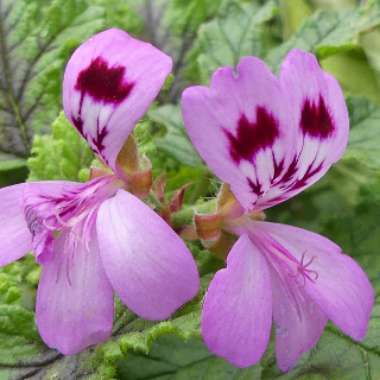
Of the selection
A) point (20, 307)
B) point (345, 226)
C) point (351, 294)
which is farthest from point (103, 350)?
point (345, 226)

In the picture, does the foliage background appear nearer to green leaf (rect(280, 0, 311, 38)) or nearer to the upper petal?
green leaf (rect(280, 0, 311, 38))

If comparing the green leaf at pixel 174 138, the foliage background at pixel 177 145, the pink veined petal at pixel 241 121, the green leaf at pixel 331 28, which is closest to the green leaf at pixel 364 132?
the foliage background at pixel 177 145

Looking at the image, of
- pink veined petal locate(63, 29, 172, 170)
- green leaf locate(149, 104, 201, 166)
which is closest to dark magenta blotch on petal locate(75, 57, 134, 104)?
pink veined petal locate(63, 29, 172, 170)

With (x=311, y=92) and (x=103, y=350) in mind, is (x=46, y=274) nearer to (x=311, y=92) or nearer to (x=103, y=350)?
(x=103, y=350)

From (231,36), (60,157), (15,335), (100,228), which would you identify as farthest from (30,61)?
(100,228)

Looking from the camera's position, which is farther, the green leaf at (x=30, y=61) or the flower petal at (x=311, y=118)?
the green leaf at (x=30, y=61)

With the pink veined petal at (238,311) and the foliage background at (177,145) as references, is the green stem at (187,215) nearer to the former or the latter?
the foliage background at (177,145)
